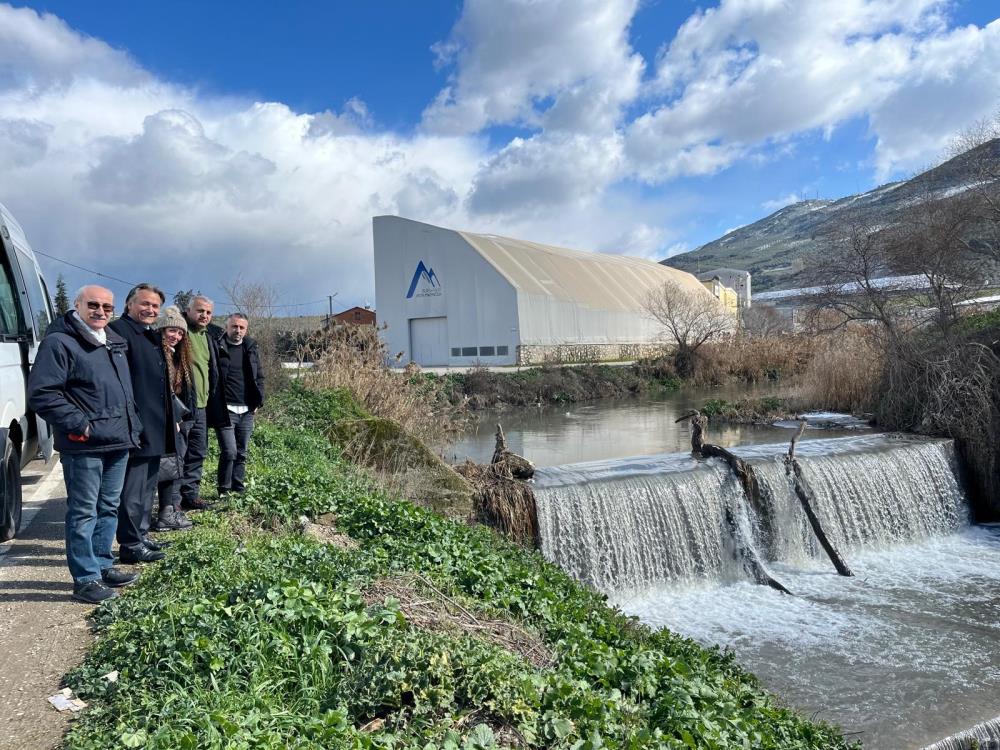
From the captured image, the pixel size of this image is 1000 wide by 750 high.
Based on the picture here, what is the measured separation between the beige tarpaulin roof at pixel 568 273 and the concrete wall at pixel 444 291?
1000 millimetres

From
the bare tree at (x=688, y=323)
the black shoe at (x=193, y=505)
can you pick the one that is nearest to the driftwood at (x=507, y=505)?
the black shoe at (x=193, y=505)

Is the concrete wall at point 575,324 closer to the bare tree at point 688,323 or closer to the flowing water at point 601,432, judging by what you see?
the bare tree at point 688,323

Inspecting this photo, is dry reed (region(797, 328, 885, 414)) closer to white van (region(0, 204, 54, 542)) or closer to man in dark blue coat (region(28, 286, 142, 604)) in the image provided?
white van (region(0, 204, 54, 542))

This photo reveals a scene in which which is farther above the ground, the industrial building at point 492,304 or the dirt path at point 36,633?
the industrial building at point 492,304

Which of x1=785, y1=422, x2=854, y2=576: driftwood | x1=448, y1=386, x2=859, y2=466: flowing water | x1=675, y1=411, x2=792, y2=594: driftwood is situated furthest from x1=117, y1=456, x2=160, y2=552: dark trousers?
x1=785, y1=422, x2=854, y2=576: driftwood

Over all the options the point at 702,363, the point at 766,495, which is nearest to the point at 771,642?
the point at 766,495

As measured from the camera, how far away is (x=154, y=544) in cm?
530

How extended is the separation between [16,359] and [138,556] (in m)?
2.89

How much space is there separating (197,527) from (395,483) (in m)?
3.37

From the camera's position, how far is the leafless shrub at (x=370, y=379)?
533 inches

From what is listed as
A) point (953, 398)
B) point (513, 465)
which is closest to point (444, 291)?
point (953, 398)

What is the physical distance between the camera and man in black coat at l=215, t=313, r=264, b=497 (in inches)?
272

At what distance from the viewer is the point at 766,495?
10.8 metres

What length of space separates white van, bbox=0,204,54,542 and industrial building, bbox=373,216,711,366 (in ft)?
90.2
